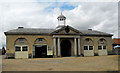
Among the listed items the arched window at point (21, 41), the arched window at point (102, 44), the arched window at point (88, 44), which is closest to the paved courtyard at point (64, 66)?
the arched window at point (21, 41)

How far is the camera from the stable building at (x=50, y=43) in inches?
1104

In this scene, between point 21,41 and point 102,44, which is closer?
point 21,41

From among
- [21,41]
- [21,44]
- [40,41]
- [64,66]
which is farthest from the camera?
[40,41]

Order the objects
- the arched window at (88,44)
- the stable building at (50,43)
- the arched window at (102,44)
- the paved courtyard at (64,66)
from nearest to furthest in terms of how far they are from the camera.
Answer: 1. the paved courtyard at (64,66)
2. the stable building at (50,43)
3. the arched window at (88,44)
4. the arched window at (102,44)

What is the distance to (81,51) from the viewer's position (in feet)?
102

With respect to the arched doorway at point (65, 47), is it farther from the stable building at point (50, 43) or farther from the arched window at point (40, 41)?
the arched window at point (40, 41)

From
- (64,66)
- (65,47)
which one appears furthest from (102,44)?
(64,66)

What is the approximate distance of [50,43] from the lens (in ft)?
96.6

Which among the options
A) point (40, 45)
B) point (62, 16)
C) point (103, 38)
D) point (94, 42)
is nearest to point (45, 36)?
point (40, 45)

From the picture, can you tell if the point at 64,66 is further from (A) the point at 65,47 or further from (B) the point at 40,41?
(A) the point at 65,47

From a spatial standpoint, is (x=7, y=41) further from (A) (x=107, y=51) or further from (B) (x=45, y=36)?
(A) (x=107, y=51)

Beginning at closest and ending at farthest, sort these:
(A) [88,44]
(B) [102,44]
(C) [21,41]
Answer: (C) [21,41]
(A) [88,44]
(B) [102,44]

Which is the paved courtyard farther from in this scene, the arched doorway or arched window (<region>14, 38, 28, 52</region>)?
the arched doorway

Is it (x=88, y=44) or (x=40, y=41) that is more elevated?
(x=40, y=41)
